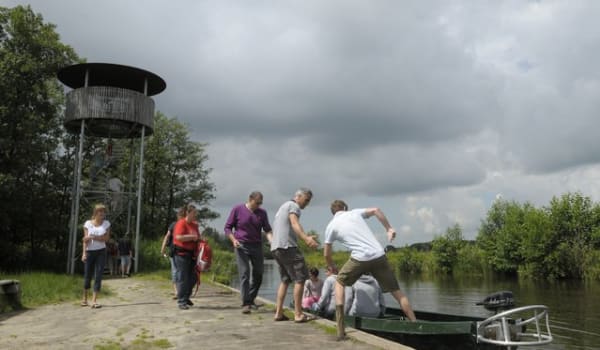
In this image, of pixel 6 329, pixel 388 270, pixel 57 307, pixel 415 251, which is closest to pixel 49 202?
pixel 57 307

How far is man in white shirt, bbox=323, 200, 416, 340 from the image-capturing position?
6457 mm

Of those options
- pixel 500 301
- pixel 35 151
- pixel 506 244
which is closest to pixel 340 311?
pixel 500 301

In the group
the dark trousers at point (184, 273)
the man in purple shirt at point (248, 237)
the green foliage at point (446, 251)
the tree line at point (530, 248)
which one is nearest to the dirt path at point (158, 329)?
the dark trousers at point (184, 273)

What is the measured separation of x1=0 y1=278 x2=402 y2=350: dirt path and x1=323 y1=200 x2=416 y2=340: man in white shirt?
858mm

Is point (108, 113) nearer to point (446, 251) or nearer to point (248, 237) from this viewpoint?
point (248, 237)

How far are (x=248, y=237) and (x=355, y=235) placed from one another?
2514 mm

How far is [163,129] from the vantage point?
140ft

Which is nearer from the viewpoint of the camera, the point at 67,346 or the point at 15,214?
the point at 67,346

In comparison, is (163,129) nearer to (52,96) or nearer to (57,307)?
(52,96)

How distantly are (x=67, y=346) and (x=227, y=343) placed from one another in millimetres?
1999

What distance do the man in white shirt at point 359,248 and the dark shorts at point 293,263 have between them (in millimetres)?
736

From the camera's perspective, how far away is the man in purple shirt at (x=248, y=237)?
835 centimetres

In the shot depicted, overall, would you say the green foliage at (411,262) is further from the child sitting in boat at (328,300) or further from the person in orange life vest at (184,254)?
the child sitting in boat at (328,300)

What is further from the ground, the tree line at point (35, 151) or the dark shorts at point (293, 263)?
the tree line at point (35, 151)
